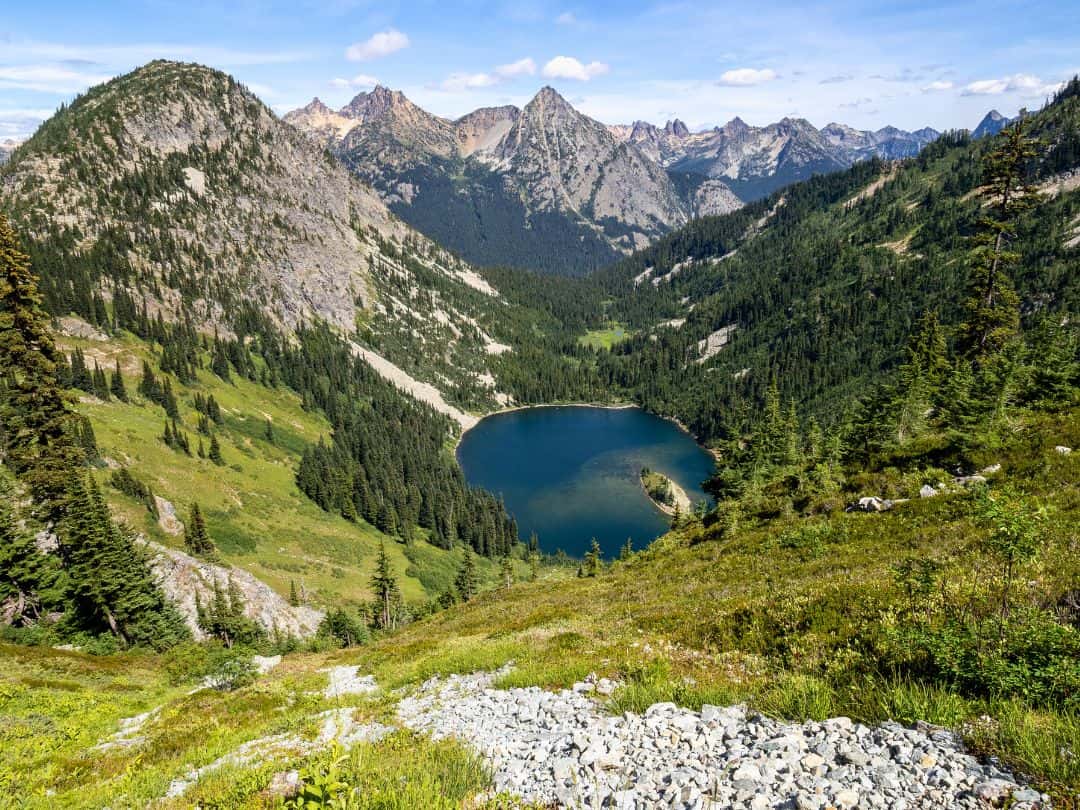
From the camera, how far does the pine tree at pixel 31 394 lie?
39.1m

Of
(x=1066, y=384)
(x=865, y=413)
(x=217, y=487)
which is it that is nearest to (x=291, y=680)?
(x=1066, y=384)

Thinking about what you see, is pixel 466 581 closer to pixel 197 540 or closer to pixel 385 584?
pixel 385 584

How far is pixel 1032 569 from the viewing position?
1208cm

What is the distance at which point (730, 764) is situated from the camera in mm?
7406

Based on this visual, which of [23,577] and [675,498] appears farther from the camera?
[675,498]

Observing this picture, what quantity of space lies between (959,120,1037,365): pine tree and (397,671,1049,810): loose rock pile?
46.2 metres

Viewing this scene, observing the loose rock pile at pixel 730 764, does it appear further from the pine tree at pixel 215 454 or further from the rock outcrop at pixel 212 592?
the pine tree at pixel 215 454

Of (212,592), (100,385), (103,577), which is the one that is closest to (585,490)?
(212,592)

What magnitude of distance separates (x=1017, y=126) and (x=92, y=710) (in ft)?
224

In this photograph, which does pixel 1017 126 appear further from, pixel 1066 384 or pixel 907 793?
pixel 907 793

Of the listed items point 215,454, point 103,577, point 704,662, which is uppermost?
point 704,662

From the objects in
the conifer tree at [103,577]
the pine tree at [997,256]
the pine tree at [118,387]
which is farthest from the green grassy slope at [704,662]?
the pine tree at [118,387]

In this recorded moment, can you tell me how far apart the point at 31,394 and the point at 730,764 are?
2158 inches

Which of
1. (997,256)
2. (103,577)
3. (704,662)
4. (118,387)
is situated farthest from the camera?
(118,387)
